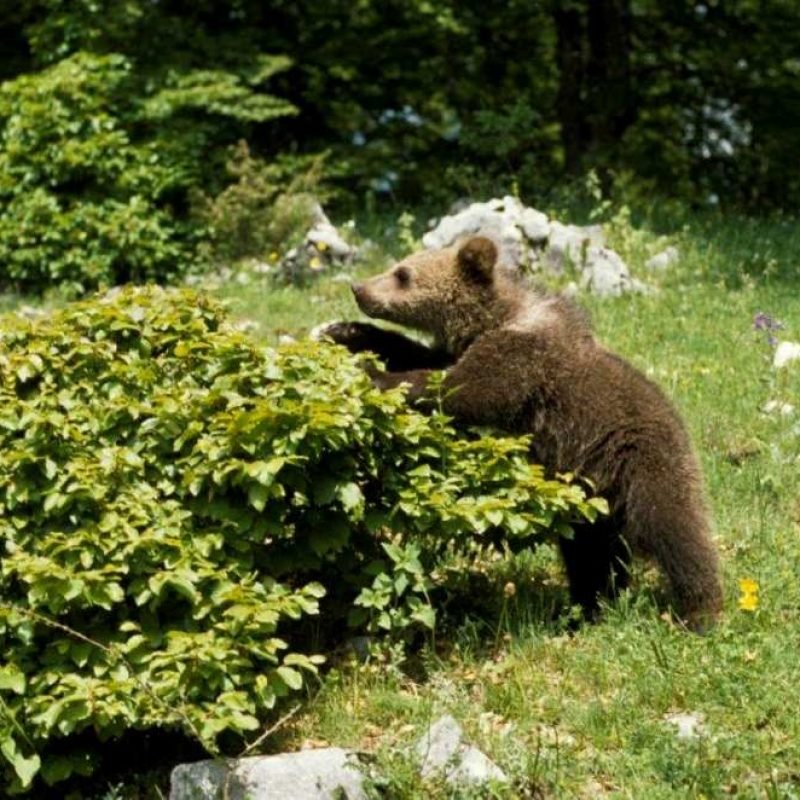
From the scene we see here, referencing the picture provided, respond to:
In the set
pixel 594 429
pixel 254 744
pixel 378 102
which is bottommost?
pixel 378 102

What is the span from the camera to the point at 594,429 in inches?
259

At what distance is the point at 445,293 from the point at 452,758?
2.71m

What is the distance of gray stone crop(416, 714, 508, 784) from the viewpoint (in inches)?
209

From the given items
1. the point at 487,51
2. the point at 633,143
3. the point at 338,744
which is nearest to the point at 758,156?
the point at 633,143

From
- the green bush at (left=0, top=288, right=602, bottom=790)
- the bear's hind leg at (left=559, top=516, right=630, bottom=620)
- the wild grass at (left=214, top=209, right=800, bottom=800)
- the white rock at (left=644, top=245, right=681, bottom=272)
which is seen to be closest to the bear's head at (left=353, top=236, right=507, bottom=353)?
the green bush at (left=0, top=288, right=602, bottom=790)

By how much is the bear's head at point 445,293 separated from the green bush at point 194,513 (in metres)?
0.92

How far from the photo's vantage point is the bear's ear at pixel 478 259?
726 cm

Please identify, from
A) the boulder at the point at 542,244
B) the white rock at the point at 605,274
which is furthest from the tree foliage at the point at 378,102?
the white rock at the point at 605,274

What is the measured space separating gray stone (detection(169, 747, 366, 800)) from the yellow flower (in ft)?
6.09

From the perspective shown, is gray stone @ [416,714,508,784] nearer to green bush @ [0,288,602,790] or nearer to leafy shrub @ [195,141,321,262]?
green bush @ [0,288,602,790]

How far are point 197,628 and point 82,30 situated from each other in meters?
12.2

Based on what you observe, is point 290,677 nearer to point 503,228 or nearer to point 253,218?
point 503,228

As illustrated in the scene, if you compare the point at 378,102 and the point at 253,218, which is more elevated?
the point at 253,218

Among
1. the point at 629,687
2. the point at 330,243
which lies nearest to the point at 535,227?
the point at 330,243
